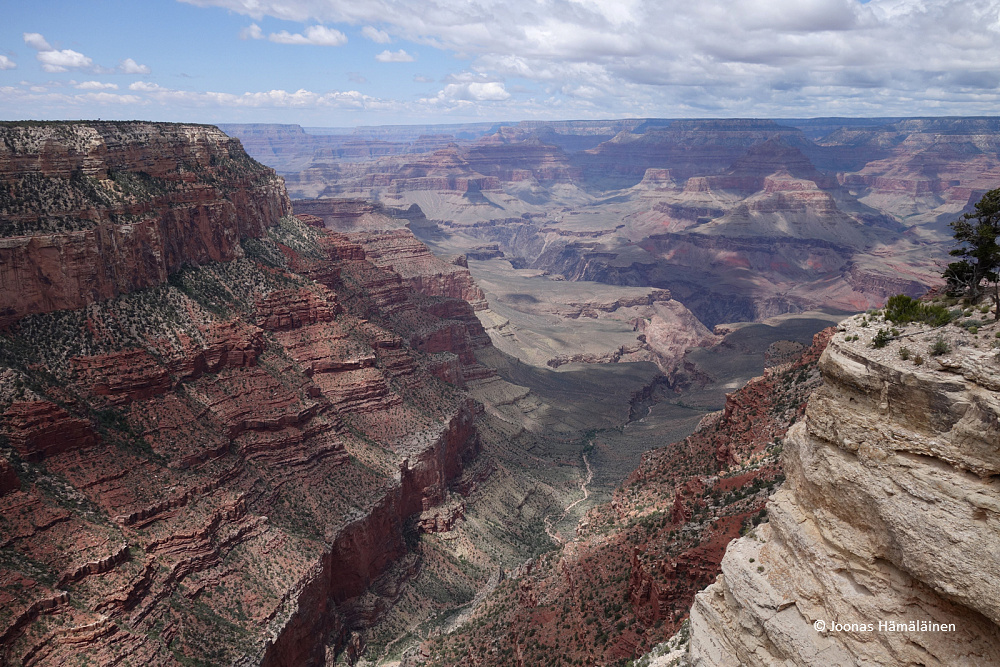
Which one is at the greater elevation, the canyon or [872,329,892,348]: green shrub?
[872,329,892,348]: green shrub

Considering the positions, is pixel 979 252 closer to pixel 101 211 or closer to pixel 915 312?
pixel 915 312

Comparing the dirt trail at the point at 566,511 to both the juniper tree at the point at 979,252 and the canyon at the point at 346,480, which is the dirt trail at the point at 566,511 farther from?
the juniper tree at the point at 979,252

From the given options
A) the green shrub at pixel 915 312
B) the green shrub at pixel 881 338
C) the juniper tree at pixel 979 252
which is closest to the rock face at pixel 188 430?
the green shrub at pixel 881 338

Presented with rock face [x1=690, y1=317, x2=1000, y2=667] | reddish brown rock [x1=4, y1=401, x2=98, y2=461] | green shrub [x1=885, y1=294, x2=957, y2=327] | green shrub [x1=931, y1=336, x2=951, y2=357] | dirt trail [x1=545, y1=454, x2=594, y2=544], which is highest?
green shrub [x1=885, y1=294, x2=957, y2=327]

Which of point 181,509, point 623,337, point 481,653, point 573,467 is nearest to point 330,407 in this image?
point 181,509

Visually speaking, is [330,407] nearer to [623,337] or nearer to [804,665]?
[804,665]

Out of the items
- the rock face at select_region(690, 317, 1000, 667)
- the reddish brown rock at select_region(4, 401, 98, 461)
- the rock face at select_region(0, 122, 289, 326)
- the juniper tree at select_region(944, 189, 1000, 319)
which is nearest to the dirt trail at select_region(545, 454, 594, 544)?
the reddish brown rock at select_region(4, 401, 98, 461)

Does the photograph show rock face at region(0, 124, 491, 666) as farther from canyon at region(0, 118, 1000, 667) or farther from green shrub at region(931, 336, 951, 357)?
green shrub at region(931, 336, 951, 357)

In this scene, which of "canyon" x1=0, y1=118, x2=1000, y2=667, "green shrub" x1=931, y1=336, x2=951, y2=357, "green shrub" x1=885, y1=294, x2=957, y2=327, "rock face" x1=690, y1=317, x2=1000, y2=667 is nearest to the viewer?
"rock face" x1=690, y1=317, x2=1000, y2=667
